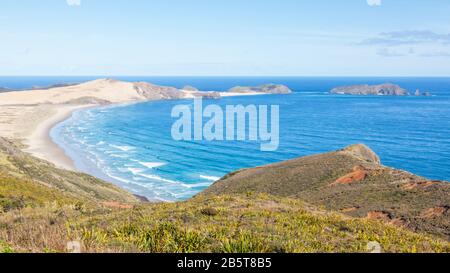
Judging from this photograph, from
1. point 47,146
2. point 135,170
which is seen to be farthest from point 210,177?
point 47,146

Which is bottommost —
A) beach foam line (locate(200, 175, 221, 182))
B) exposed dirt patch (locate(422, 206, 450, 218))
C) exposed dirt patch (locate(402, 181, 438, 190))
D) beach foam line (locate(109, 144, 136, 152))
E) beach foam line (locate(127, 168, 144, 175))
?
beach foam line (locate(200, 175, 221, 182))

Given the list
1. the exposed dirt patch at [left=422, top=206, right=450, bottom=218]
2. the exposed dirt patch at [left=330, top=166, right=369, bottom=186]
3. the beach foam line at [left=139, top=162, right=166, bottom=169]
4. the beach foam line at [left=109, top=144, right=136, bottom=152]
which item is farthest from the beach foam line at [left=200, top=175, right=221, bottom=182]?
the exposed dirt patch at [left=422, top=206, right=450, bottom=218]

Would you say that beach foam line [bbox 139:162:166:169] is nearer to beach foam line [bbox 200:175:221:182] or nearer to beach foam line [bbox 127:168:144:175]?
beach foam line [bbox 127:168:144:175]

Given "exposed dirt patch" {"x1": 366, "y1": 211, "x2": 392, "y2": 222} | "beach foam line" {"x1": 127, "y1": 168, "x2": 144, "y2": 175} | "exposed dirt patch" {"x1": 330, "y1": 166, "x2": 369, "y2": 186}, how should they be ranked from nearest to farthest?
"exposed dirt patch" {"x1": 366, "y1": 211, "x2": 392, "y2": 222} → "exposed dirt patch" {"x1": 330, "y1": 166, "x2": 369, "y2": 186} → "beach foam line" {"x1": 127, "y1": 168, "x2": 144, "y2": 175}

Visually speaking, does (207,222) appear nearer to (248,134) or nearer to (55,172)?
(55,172)

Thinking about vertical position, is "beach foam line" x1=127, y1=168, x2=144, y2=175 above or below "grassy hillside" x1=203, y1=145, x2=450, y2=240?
below

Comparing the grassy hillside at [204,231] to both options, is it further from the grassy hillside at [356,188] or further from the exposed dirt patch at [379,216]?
the grassy hillside at [356,188]

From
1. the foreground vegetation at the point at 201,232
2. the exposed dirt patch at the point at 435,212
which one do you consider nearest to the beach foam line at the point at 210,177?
the exposed dirt patch at the point at 435,212
